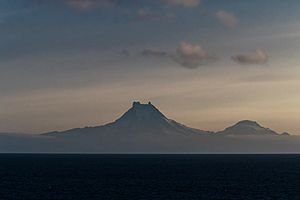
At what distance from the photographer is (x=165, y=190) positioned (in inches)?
4751

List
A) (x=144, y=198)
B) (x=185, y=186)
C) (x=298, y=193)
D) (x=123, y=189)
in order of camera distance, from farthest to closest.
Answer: (x=185, y=186)
(x=123, y=189)
(x=298, y=193)
(x=144, y=198)

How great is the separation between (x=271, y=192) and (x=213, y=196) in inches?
627

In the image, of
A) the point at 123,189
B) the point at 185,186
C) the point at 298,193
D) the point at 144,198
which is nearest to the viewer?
the point at 144,198

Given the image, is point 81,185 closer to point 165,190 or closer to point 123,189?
point 123,189

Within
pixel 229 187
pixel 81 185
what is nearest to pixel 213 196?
pixel 229 187

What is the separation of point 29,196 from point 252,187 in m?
51.6

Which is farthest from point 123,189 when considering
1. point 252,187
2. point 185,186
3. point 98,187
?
point 252,187

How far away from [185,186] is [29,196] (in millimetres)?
39766

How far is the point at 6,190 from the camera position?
12081cm

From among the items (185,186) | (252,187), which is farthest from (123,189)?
(252,187)

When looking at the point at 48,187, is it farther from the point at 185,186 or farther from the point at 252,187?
the point at 252,187

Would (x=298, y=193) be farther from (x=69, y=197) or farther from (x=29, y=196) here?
(x=29, y=196)

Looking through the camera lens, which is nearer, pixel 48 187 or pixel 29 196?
pixel 29 196

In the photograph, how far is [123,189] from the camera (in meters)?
124
